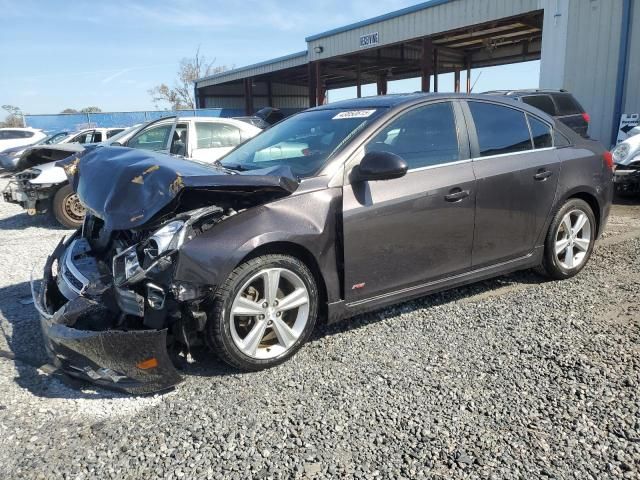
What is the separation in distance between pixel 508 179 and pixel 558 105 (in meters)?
7.03

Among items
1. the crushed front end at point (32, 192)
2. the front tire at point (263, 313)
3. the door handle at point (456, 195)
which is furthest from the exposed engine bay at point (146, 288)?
the crushed front end at point (32, 192)

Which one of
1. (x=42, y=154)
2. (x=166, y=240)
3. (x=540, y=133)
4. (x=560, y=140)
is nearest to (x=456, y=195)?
(x=540, y=133)

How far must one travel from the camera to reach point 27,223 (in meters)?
8.58

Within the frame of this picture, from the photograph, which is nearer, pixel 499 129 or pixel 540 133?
pixel 499 129

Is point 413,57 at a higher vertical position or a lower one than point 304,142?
higher

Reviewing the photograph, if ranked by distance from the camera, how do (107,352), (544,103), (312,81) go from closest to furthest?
(107,352) < (544,103) < (312,81)

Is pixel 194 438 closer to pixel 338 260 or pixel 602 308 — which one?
pixel 338 260

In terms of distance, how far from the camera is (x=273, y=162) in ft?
12.3

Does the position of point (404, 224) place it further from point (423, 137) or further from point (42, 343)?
point (42, 343)

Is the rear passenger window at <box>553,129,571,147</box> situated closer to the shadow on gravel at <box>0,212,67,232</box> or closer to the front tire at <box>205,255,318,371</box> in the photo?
the front tire at <box>205,255,318,371</box>

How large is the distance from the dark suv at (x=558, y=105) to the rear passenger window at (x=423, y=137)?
6.15m

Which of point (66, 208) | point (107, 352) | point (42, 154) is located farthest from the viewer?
point (42, 154)

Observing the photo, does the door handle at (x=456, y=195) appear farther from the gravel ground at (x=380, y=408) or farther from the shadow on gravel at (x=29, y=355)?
the shadow on gravel at (x=29, y=355)

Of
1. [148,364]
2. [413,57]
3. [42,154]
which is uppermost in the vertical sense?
[413,57]
